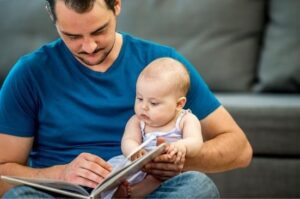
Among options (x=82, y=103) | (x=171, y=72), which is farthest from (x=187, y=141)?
(x=82, y=103)

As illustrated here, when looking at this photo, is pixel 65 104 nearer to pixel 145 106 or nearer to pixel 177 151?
pixel 145 106

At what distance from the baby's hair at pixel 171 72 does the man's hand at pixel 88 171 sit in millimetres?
261

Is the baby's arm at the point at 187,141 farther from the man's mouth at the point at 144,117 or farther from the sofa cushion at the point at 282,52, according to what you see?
the sofa cushion at the point at 282,52

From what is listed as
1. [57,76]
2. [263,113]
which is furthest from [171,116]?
[263,113]

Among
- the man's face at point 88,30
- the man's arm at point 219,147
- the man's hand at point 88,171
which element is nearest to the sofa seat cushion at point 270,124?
the man's arm at point 219,147

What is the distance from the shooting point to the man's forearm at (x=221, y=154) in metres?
1.68

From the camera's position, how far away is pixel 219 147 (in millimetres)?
1723

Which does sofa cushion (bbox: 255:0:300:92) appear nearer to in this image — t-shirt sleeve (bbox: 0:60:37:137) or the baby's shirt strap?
the baby's shirt strap

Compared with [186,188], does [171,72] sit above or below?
above

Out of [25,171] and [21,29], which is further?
[21,29]

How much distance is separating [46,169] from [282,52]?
169 cm

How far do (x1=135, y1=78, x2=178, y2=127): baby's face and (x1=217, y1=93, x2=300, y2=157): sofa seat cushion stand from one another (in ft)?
3.39

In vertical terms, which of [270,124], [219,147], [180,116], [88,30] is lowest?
[270,124]

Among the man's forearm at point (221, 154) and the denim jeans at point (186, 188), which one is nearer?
the denim jeans at point (186, 188)
